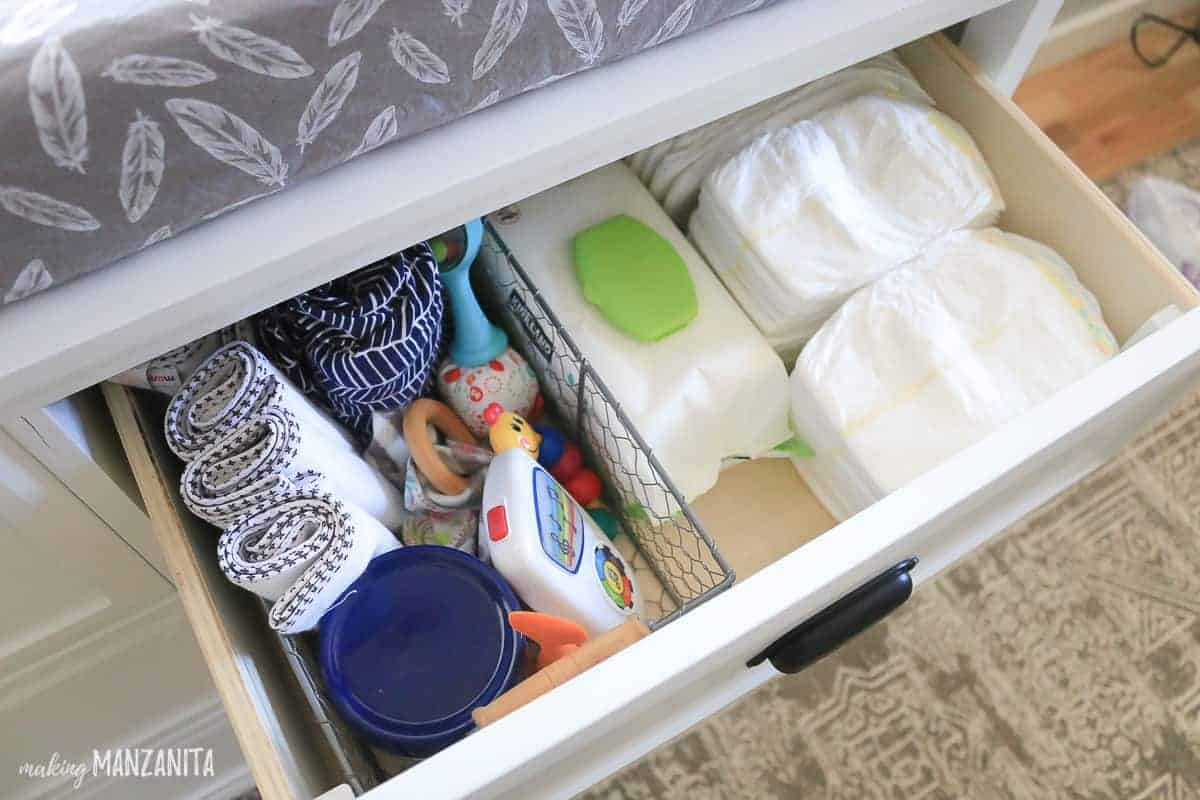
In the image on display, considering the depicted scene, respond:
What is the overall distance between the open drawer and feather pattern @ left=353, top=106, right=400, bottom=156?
0.87ft

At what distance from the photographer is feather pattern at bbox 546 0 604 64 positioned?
0.53 metres

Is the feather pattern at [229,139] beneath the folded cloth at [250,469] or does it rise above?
above

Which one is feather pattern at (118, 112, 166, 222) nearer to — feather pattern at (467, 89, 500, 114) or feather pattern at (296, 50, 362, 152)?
feather pattern at (296, 50, 362, 152)

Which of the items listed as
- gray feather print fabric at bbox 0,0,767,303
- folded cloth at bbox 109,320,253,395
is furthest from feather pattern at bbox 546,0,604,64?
folded cloth at bbox 109,320,253,395

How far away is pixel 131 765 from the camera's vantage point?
953mm

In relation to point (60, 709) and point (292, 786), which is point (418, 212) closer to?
point (292, 786)

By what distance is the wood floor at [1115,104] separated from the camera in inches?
57.9

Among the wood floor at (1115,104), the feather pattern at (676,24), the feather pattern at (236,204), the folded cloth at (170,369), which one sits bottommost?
the feather pattern at (236,204)

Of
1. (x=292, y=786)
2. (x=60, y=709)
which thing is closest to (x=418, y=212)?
(x=292, y=786)

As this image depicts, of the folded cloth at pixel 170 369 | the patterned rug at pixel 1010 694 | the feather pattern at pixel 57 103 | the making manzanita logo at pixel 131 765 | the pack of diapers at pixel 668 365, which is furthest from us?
the patterned rug at pixel 1010 694

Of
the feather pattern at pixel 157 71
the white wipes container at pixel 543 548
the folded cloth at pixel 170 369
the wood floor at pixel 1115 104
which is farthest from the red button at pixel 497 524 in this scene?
the wood floor at pixel 1115 104

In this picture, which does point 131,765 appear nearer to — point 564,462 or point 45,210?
point 564,462

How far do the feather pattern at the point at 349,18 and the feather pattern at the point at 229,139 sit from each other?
0.07 m

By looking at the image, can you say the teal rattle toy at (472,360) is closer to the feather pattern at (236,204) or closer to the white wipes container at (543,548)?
the white wipes container at (543,548)
